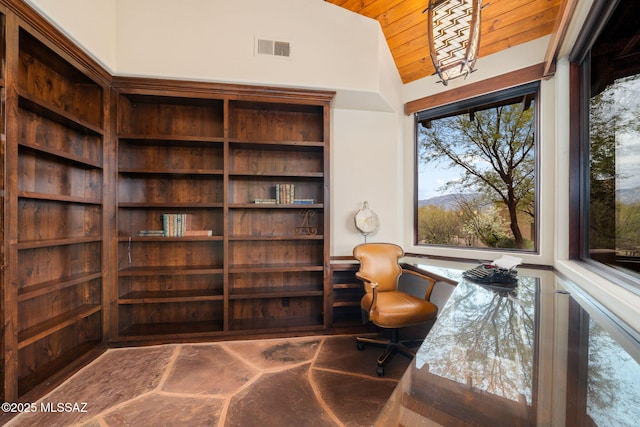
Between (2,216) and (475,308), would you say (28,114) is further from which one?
(475,308)

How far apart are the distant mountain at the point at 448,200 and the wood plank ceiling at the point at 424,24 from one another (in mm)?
1412

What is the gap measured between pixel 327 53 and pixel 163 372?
10.4 feet

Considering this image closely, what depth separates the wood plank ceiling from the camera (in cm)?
Answer: 227

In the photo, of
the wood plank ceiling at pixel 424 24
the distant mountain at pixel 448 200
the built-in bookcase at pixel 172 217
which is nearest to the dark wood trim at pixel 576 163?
the wood plank ceiling at pixel 424 24

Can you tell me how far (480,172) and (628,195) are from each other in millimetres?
1372

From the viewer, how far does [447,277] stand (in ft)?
7.00

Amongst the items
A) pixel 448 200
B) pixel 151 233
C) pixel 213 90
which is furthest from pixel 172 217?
pixel 448 200

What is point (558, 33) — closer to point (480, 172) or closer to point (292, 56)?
point (480, 172)

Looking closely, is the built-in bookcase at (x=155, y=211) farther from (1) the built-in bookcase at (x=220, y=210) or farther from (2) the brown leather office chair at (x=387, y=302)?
(2) the brown leather office chair at (x=387, y=302)

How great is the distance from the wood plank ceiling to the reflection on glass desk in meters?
2.07

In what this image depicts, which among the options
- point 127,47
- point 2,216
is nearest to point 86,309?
point 2,216

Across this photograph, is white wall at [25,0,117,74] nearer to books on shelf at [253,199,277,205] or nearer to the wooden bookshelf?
the wooden bookshelf

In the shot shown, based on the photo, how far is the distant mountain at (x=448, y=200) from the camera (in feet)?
9.34

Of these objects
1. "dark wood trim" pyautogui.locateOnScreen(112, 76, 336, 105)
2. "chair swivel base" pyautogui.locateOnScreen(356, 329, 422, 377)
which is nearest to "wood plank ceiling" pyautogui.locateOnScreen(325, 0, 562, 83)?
"dark wood trim" pyautogui.locateOnScreen(112, 76, 336, 105)
